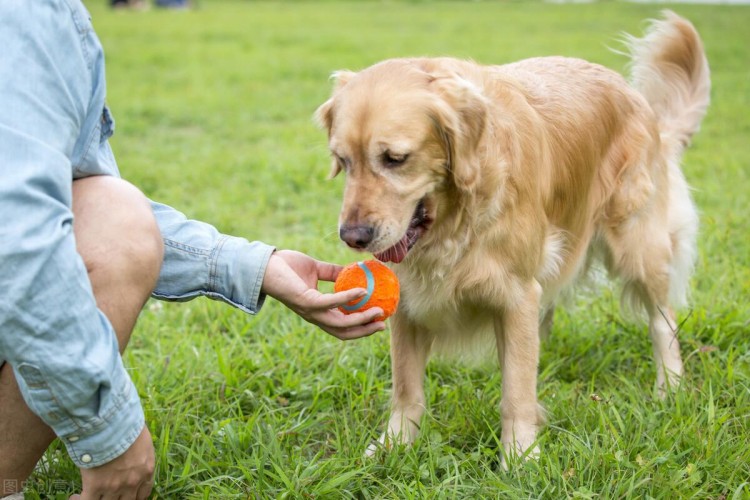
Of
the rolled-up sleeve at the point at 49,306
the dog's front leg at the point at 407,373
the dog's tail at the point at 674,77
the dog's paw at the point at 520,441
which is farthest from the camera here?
the dog's tail at the point at 674,77

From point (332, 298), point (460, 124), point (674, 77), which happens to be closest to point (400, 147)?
point (460, 124)

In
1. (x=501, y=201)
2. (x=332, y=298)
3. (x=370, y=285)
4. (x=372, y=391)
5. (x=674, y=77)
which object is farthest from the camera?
(x=674, y=77)

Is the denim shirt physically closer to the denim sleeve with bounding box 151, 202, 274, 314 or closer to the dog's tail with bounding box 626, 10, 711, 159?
the denim sleeve with bounding box 151, 202, 274, 314

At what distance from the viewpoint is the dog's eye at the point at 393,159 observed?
2346mm

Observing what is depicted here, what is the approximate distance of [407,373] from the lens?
2.79 m

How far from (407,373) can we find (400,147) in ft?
2.79

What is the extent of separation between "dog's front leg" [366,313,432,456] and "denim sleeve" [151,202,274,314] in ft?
2.27

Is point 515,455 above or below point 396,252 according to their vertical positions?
below

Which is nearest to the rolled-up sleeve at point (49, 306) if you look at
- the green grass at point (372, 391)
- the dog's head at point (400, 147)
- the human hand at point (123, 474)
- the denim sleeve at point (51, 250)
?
the denim sleeve at point (51, 250)

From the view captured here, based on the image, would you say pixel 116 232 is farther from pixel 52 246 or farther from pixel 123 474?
pixel 123 474

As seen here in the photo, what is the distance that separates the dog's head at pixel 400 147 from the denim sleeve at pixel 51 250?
32.6 inches

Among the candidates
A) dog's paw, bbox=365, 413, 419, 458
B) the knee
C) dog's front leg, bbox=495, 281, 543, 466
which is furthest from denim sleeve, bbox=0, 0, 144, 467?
dog's front leg, bbox=495, 281, 543, 466

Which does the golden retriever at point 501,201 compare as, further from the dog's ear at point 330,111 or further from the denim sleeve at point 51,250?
the denim sleeve at point 51,250

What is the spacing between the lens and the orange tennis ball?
238cm
